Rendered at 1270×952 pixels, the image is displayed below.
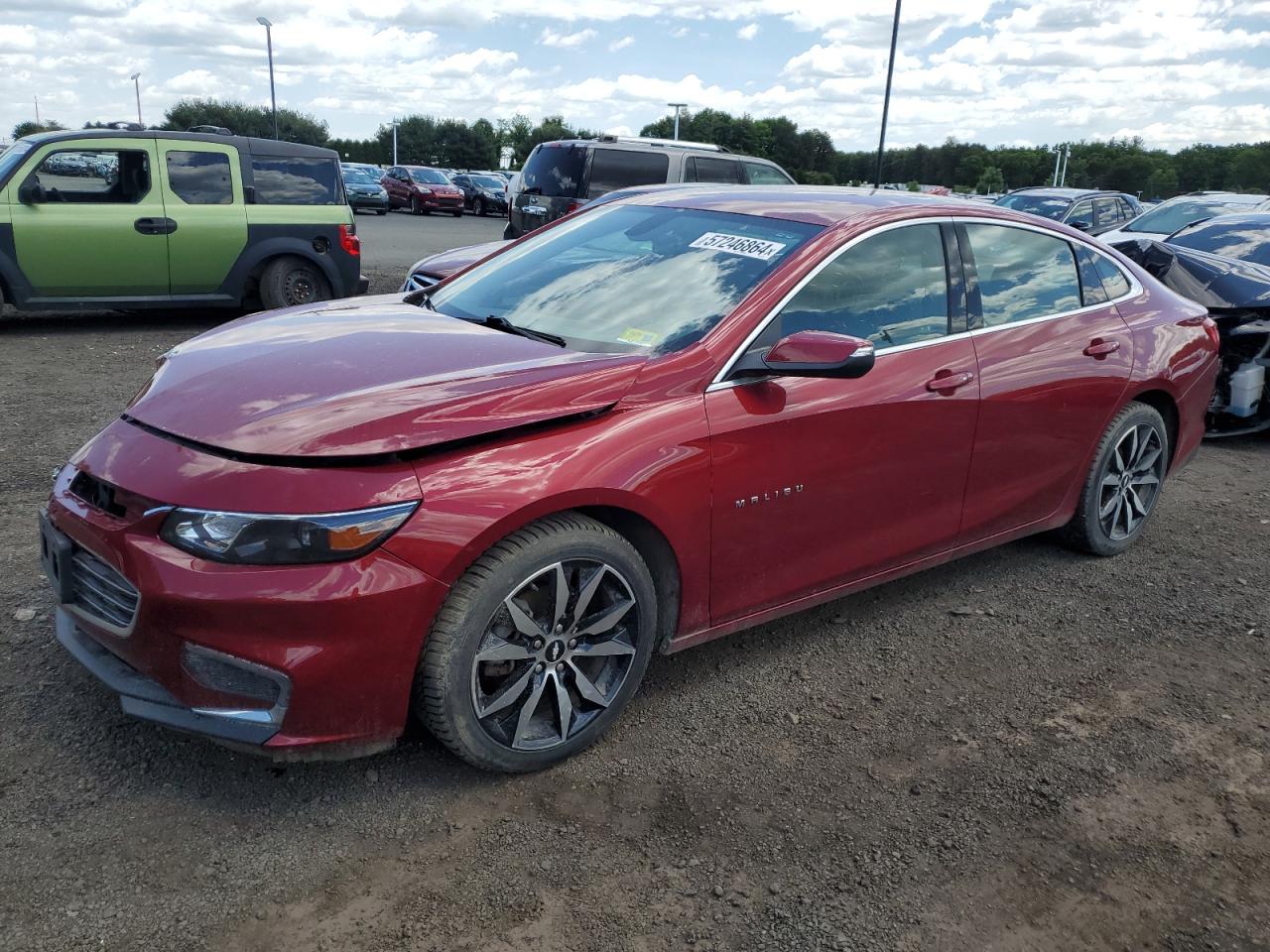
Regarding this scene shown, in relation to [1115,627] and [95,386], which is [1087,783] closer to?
[1115,627]

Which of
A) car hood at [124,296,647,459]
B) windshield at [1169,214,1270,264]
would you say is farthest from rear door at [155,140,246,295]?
windshield at [1169,214,1270,264]

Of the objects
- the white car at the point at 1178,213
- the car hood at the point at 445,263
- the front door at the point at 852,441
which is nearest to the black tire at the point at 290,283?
the car hood at the point at 445,263

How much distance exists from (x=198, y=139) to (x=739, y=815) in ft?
29.5

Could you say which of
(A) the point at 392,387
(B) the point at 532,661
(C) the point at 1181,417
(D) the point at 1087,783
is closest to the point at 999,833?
(D) the point at 1087,783

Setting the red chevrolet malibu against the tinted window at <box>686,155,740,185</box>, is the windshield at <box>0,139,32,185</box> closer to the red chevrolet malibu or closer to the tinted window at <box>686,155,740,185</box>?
the red chevrolet malibu

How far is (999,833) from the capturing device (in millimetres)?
2863

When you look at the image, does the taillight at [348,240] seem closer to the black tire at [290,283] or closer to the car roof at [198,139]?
the black tire at [290,283]

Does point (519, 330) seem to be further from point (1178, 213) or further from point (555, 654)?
point (1178, 213)

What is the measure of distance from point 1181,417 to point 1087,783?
2.49m

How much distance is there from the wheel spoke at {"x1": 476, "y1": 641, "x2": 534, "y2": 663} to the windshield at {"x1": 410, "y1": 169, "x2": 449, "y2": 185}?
33225 millimetres

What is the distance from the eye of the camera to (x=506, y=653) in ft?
9.23

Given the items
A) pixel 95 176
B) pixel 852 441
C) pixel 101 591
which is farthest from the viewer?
pixel 95 176

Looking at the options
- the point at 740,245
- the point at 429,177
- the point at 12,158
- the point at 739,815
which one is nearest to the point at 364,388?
the point at 740,245

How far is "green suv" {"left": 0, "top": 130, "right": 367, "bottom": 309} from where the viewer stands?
352 inches
